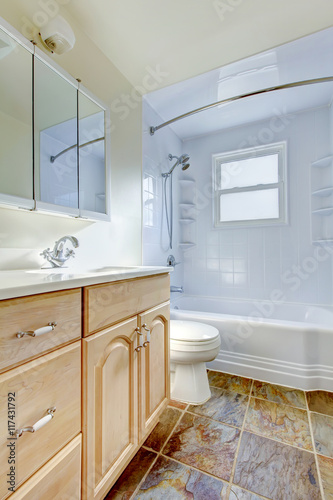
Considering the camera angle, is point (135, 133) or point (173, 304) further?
point (173, 304)

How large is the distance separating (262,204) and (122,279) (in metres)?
2.13

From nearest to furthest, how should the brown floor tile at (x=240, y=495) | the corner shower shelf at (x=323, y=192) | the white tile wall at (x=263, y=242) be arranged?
the brown floor tile at (x=240, y=495)
the corner shower shelf at (x=323, y=192)
the white tile wall at (x=263, y=242)

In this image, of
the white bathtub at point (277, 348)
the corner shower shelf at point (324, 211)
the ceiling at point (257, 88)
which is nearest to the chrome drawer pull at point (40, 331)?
the white bathtub at point (277, 348)

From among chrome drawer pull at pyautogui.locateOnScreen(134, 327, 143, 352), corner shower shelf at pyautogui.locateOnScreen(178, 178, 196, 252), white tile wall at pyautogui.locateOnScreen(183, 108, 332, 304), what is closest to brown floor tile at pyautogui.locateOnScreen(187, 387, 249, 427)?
chrome drawer pull at pyautogui.locateOnScreen(134, 327, 143, 352)

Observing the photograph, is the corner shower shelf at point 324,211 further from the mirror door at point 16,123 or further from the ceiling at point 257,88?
the mirror door at point 16,123

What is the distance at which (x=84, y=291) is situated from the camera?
2.42 feet

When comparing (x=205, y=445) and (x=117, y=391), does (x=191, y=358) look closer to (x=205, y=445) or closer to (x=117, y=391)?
(x=205, y=445)

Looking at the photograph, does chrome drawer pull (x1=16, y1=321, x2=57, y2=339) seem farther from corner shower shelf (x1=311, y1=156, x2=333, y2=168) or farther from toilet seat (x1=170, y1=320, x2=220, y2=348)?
corner shower shelf (x1=311, y1=156, x2=333, y2=168)

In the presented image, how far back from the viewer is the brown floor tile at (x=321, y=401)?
1402 mm

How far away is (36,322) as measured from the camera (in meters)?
0.58

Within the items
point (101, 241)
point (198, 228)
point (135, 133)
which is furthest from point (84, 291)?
point (198, 228)

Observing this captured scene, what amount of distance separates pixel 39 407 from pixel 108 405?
301mm

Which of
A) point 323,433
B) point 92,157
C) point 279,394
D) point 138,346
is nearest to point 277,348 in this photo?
point 279,394

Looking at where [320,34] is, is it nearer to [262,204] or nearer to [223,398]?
[262,204]
